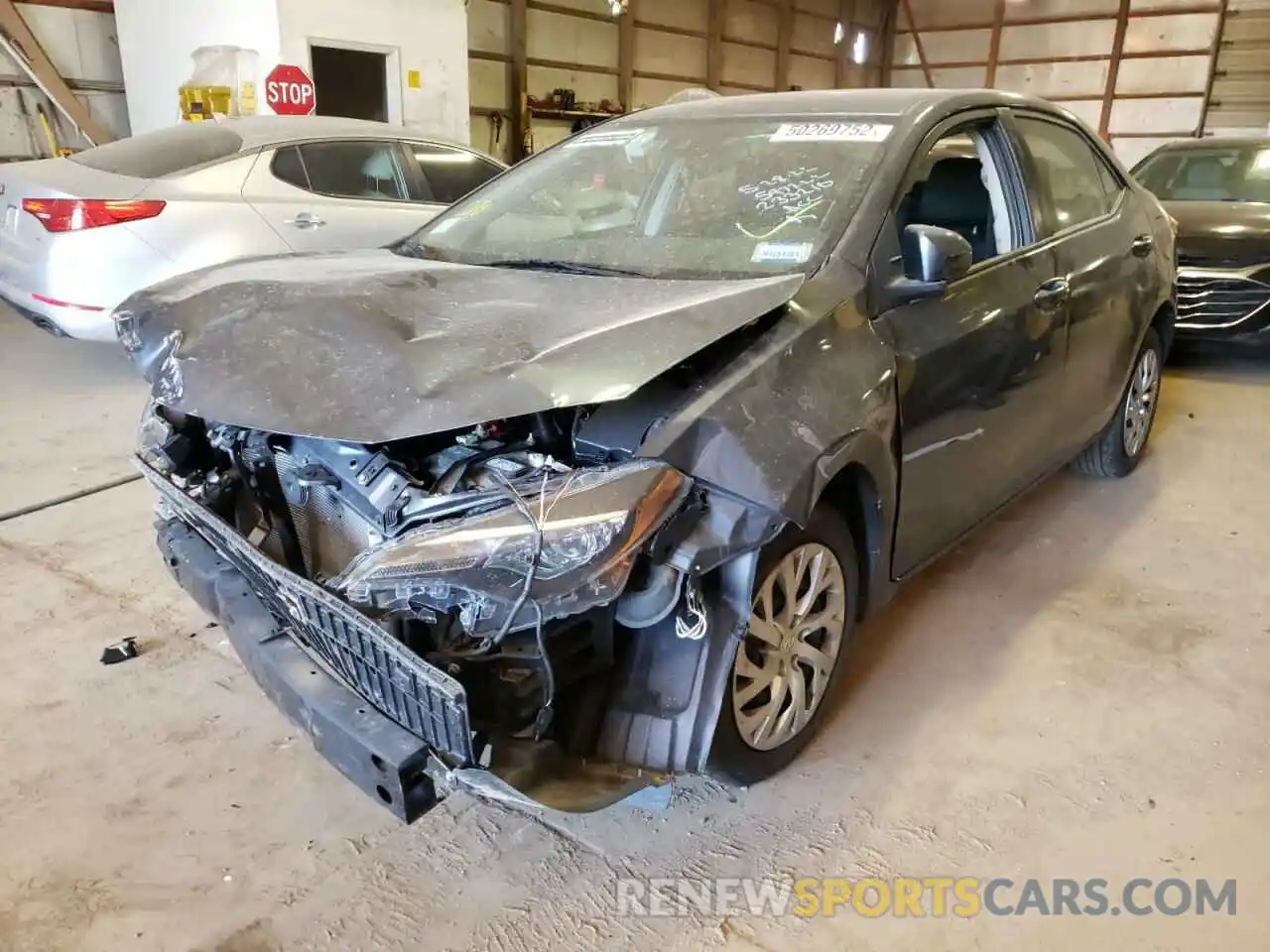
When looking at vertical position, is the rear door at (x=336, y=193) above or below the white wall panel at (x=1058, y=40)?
below

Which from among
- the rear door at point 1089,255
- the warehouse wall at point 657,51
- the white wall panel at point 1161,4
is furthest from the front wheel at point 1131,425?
the white wall panel at point 1161,4

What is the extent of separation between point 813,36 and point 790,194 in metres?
15.3

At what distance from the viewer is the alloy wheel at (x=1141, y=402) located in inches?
148

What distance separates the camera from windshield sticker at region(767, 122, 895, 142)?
2.38 metres

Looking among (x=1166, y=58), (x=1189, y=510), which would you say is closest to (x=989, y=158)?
(x=1189, y=510)

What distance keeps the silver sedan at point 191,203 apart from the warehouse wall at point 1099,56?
42.5 ft

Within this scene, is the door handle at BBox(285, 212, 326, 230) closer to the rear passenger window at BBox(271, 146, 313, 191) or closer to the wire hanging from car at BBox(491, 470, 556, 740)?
the rear passenger window at BBox(271, 146, 313, 191)

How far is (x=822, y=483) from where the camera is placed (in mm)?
1808

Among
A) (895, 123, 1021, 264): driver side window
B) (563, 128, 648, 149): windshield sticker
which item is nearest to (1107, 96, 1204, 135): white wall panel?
(895, 123, 1021, 264): driver side window

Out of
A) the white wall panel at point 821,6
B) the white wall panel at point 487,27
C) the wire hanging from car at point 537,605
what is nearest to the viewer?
the wire hanging from car at point 537,605

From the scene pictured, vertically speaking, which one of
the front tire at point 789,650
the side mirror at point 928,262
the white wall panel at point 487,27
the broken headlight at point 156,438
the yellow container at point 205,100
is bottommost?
the front tire at point 789,650

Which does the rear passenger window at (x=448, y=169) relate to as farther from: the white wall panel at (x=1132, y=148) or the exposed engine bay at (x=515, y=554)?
the white wall panel at (x=1132, y=148)

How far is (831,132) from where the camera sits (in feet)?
8.07

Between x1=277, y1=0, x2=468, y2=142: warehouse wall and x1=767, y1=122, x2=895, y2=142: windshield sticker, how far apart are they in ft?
19.5
